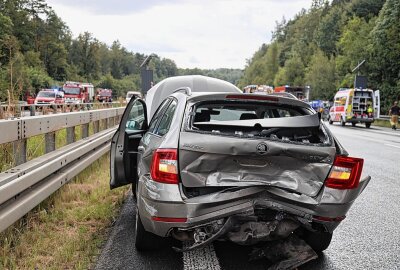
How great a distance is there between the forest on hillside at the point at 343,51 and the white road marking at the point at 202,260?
4688cm

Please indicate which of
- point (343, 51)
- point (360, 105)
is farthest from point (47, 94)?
point (343, 51)

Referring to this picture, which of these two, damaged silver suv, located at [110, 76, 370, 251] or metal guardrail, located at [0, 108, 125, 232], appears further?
metal guardrail, located at [0, 108, 125, 232]

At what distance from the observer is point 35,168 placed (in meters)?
4.69

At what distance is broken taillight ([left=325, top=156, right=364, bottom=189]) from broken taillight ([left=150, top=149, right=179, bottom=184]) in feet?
4.15

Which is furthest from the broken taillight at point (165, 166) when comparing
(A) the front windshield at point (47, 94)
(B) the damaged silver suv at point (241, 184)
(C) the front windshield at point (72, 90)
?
(C) the front windshield at point (72, 90)

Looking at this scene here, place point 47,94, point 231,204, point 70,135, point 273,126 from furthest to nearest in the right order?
point 47,94 → point 70,135 → point 273,126 → point 231,204

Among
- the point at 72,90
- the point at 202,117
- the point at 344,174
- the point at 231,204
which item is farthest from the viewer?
the point at 72,90

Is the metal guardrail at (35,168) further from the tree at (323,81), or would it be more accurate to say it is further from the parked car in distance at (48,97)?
the tree at (323,81)

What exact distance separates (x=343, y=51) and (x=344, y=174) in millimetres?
77250

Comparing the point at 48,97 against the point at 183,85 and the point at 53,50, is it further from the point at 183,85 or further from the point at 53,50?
the point at 53,50

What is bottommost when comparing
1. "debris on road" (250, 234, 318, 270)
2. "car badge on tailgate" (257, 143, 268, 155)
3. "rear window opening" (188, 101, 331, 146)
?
"debris on road" (250, 234, 318, 270)

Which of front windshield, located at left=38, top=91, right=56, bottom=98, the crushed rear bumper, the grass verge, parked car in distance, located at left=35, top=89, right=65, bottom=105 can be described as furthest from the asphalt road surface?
front windshield, located at left=38, top=91, right=56, bottom=98

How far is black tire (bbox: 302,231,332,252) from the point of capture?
426cm

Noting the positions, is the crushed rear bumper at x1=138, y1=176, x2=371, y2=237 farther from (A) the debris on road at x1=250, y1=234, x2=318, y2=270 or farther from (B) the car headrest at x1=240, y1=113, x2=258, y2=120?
(B) the car headrest at x1=240, y1=113, x2=258, y2=120
